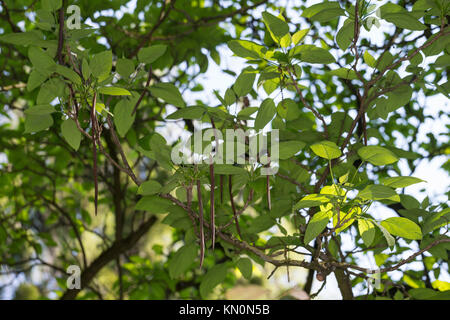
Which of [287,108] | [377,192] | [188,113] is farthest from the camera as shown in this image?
[287,108]

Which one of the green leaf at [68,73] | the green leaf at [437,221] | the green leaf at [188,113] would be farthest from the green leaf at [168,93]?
the green leaf at [437,221]

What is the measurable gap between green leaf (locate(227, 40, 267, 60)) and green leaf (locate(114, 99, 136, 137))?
0.21m

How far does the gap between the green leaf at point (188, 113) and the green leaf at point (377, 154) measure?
27cm

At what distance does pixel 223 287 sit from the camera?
2.38 meters

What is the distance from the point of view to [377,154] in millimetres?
717

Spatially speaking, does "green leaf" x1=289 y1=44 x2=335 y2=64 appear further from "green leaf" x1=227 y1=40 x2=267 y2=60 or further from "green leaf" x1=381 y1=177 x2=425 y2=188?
"green leaf" x1=381 y1=177 x2=425 y2=188

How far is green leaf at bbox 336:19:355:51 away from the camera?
76 cm

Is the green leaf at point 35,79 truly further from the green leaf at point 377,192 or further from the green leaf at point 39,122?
the green leaf at point 377,192

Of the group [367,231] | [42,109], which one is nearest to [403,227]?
[367,231]

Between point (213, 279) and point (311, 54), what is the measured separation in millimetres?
518

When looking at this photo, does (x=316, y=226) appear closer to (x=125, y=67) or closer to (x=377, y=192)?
(x=377, y=192)

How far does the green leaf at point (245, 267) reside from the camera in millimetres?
940

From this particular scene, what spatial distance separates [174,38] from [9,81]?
631 mm

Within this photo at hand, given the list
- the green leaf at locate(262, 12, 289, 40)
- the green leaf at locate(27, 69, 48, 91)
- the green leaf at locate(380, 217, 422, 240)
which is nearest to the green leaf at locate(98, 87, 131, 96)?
the green leaf at locate(27, 69, 48, 91)
